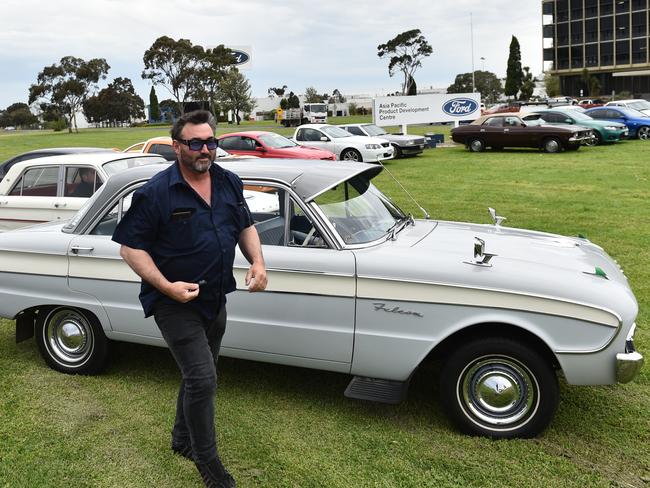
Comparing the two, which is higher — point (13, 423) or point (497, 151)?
point (497, 151)

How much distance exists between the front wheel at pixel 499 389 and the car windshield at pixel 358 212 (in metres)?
1.01

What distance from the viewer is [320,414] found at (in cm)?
428

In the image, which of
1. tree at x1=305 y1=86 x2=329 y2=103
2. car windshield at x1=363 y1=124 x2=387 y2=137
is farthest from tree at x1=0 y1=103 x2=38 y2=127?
car windshield at x1=363 y1=124 x2=387 y2=137

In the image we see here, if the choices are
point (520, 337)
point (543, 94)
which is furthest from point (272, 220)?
point (543, 94)

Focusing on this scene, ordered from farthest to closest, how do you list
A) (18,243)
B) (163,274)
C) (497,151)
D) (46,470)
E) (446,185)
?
1. (497,151)
2. (446,185)
3. (18,243)
4. (46,470)
5. (163,274)

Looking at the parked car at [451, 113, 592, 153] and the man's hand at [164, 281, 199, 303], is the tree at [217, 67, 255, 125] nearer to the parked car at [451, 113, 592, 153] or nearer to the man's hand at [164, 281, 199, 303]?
the parked car at [451, 113, 592, 153]

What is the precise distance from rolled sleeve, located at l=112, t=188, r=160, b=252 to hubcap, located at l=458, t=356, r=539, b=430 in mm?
2040

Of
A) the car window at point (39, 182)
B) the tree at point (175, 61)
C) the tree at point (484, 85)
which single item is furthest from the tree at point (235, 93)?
the car window at point (39, 182)

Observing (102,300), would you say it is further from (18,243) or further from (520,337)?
(520,337)

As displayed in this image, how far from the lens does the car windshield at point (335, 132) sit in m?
22.2

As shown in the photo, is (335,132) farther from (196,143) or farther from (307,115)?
(307,115)

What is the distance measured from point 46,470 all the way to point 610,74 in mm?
100705

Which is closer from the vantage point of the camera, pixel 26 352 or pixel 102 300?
pixel 102 300

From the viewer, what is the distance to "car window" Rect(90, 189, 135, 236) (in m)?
4.72
